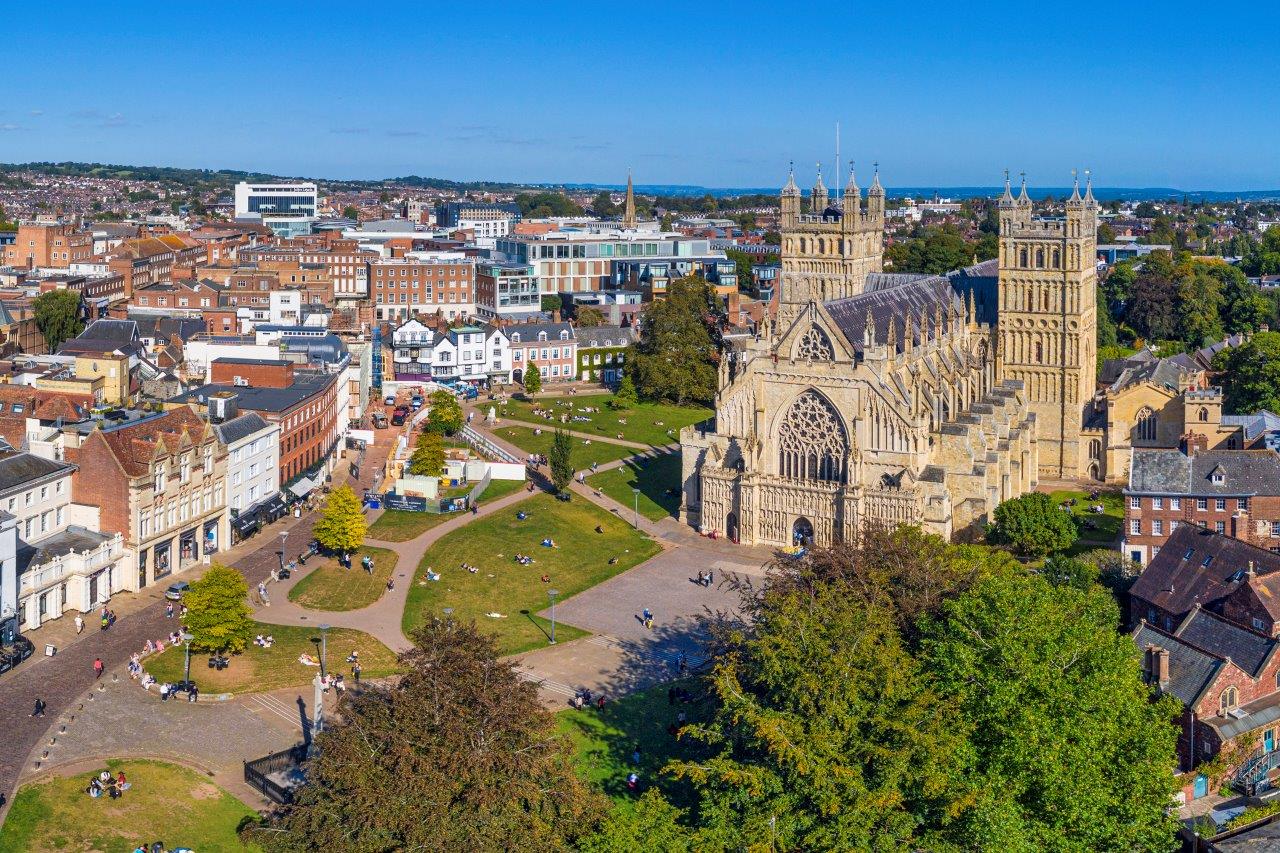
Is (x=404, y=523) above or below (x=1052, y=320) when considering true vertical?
below

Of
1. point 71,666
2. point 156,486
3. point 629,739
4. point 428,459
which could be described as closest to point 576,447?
point 428,459

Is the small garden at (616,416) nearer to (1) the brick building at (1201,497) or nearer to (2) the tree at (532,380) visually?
(2) the tree at (532,380)

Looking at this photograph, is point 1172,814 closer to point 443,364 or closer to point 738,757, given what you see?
point 738,757

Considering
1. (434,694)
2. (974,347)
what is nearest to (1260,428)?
(974,347)

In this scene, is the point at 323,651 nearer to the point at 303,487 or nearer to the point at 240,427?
the point at 240,427

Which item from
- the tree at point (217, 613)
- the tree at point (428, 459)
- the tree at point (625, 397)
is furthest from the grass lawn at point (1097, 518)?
the tree at point (217, 613)

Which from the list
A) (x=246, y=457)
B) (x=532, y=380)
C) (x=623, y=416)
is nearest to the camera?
(x=246, y=457)
